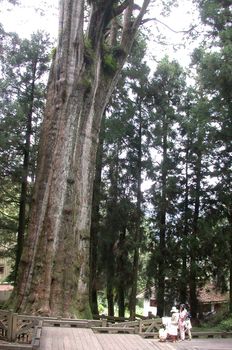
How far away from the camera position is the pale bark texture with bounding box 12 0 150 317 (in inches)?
448

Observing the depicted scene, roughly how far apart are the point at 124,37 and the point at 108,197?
11.4m

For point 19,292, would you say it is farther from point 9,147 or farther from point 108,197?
point 108,197

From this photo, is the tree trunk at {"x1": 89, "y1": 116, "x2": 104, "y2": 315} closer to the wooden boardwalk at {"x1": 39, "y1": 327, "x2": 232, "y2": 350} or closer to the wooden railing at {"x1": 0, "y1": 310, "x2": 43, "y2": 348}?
the wooden boardwalk at {"x1": 39, "y1": 327, "x2": 232, "y2": 350}

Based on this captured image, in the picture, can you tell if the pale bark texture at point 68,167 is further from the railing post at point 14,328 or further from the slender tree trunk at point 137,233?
the slender tree trunk at point 137,233

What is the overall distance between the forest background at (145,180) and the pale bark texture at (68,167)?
7.93 m

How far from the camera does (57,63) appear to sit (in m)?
13.5

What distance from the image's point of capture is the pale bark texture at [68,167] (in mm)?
11383

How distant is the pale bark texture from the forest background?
7930mm

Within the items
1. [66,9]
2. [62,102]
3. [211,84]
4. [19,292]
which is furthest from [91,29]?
[19,292]

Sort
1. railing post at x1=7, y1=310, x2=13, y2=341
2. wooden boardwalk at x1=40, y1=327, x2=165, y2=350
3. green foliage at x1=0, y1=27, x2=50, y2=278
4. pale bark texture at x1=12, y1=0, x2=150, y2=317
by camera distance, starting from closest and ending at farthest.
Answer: wooden boardwalk at x1=40, y1=327, x2=165, y2=350 → railing post at x1=7, y1=310, x2=13, y2=341 → pale bark texture at x1=12, y1=0, x2=150, y2=317 → green foliage at x1=0, y1=27, x2=50, y2=278

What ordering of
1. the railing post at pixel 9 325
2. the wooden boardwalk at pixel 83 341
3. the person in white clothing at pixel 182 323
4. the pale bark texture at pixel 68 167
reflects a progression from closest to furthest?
1. the wooden boardwalk at pixel 83 341
2. the railing post at pixel 9 325
3. the pale bark texture at pixel 68 167
4. the person in white clothing at pixel 182 323

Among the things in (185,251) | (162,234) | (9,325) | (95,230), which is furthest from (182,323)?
(162,234)

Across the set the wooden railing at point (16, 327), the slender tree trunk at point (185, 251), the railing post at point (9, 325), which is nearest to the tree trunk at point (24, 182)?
the slender tree trunk at point (185, 251)

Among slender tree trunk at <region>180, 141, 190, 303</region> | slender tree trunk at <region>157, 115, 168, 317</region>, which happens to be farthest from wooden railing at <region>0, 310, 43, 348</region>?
slender tree trunk at <region>157, 115, 168, 317</region>
